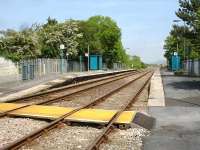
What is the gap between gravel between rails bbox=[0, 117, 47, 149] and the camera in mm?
11172

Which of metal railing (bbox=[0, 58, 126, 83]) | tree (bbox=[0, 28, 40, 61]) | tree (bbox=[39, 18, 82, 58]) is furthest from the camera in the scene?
tree (bbox=[39, 18, 82, 58])

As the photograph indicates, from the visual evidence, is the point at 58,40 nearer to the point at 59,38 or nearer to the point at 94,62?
the point at 59,38

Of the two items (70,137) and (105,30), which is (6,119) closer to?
(70,137)

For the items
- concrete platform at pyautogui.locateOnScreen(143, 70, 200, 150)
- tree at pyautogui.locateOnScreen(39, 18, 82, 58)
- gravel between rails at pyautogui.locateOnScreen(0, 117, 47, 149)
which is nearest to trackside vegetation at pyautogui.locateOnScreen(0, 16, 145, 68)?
tree at pyautogui.locateOnScreen(39, 18, 82, 58)

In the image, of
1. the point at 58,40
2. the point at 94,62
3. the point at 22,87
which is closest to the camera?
the point at 22,87

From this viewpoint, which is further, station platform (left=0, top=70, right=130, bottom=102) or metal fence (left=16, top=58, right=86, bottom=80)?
metal fence (left=16, top=58, right=86, bottom=80)

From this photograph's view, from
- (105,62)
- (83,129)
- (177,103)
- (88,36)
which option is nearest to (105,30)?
(105,62)

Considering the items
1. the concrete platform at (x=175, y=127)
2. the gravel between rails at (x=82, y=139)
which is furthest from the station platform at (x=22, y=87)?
the gravel between rails at (x=82, y=139)

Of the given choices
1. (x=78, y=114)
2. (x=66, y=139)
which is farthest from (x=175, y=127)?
(x=66, y=139)

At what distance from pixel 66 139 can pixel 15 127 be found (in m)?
2.04

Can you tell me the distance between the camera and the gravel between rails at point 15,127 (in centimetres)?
1117

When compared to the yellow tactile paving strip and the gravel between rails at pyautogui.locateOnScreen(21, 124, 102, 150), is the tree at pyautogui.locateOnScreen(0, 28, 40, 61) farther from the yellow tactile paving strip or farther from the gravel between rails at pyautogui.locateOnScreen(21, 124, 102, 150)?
the gravel between rails at pyautogui.locateOnScreen(21, 124, 102, 150)

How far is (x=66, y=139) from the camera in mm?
11352

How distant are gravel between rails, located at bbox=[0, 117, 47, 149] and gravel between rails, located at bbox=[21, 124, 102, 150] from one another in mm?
590
